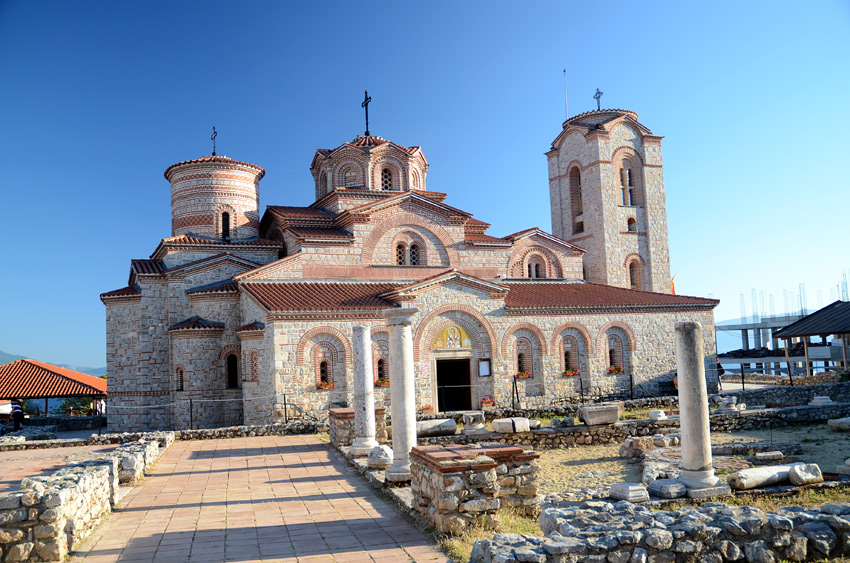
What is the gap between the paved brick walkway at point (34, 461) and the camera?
11.8 metres

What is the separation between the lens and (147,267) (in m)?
23.0

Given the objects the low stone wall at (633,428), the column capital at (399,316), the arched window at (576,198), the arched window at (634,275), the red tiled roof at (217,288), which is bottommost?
the low stone wall at (633,428)

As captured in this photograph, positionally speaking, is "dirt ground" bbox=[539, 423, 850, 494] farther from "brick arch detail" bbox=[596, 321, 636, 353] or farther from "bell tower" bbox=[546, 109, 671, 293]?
"bell tower" bbox=[546, 109, 671, 293]

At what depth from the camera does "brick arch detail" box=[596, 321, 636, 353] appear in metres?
23.7

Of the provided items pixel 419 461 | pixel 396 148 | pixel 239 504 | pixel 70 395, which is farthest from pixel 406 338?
pixel 70 395

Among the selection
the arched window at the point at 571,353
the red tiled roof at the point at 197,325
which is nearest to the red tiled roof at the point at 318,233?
the red tiled roof at the point at 197,325

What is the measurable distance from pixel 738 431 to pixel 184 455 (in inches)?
547

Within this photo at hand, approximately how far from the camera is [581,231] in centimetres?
3039

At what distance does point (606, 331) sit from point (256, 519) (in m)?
18.0

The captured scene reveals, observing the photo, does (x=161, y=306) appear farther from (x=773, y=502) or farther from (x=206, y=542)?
(x=773, y=502)

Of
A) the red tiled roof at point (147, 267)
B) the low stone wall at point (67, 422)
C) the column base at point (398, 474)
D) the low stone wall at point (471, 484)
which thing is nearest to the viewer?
the low stone wall at point (471, 484)

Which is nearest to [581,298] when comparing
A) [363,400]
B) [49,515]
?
[363,400]

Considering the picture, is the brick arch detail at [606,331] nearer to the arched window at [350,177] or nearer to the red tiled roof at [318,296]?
the red tiled roof at [318,296]

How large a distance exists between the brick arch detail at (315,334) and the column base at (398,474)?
31.4 feet
